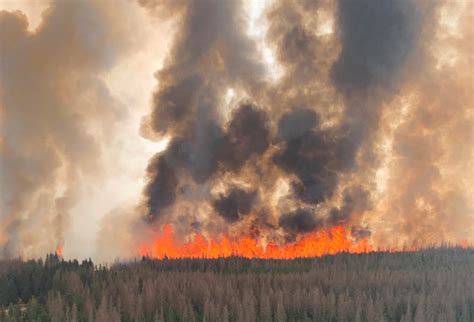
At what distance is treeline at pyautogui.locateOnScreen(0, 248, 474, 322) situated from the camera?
25.6 meters

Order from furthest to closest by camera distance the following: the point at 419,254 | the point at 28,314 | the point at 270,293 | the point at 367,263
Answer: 1. the point at 419,254
2. the point at 367,263
3. the point at 270,293
4. the point at 28,314

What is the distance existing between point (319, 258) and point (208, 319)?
3025cm

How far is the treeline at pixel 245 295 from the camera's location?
83.9ft

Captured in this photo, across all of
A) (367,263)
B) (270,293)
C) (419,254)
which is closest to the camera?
(270,293)

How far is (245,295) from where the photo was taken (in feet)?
88.4

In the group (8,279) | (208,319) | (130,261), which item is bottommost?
(208,319)

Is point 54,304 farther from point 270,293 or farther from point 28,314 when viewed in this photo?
point 270,293

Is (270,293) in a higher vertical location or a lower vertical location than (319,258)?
lower

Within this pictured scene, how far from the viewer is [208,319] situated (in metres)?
24.9

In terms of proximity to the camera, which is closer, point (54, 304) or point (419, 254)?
point (54, 304)

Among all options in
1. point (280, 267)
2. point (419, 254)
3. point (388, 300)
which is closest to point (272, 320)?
point (388, 300)

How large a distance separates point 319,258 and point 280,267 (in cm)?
724

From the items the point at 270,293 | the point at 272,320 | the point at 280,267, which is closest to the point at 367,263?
the point at 280,267

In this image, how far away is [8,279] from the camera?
3700cm
